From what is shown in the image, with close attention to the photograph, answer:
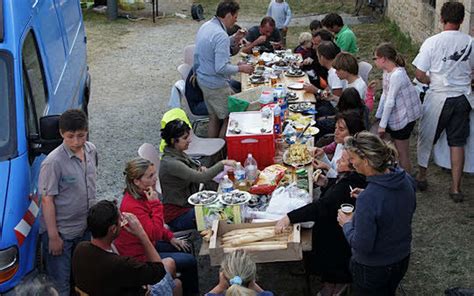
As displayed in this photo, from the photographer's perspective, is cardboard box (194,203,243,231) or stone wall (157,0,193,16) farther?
stone wall (157,0,193,16)

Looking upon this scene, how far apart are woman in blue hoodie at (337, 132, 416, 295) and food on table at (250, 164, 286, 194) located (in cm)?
121

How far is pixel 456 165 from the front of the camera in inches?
281

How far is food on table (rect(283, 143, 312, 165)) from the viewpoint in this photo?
6.15 m

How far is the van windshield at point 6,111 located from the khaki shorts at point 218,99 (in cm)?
337

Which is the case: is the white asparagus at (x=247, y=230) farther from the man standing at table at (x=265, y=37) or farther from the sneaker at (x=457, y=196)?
the man standing at table at (x=265, y=37)

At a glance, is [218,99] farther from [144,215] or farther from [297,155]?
[144,215]

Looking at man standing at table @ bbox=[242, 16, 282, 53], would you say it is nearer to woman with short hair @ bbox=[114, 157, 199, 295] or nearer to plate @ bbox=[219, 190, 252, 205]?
plate @ bbox=[219, 190, 252, 205]

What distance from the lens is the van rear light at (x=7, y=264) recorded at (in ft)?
14.4

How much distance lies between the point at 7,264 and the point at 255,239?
1761 millimetres

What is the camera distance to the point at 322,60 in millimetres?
8344

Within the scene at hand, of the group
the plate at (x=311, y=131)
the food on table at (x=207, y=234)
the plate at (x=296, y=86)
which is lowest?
the food on table at (x=207, y=234)

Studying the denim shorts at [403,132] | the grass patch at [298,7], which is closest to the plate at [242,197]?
the denim shorts at [403,132]

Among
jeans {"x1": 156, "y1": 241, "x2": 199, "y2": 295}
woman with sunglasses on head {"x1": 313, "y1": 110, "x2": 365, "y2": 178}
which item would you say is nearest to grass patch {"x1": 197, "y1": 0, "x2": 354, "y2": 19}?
woman with sunglasses on head {"x1": 313, "y1": 110, "x2": 365, "y2": 178}

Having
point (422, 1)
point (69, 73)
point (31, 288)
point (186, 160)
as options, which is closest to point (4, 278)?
point (31, 288)
